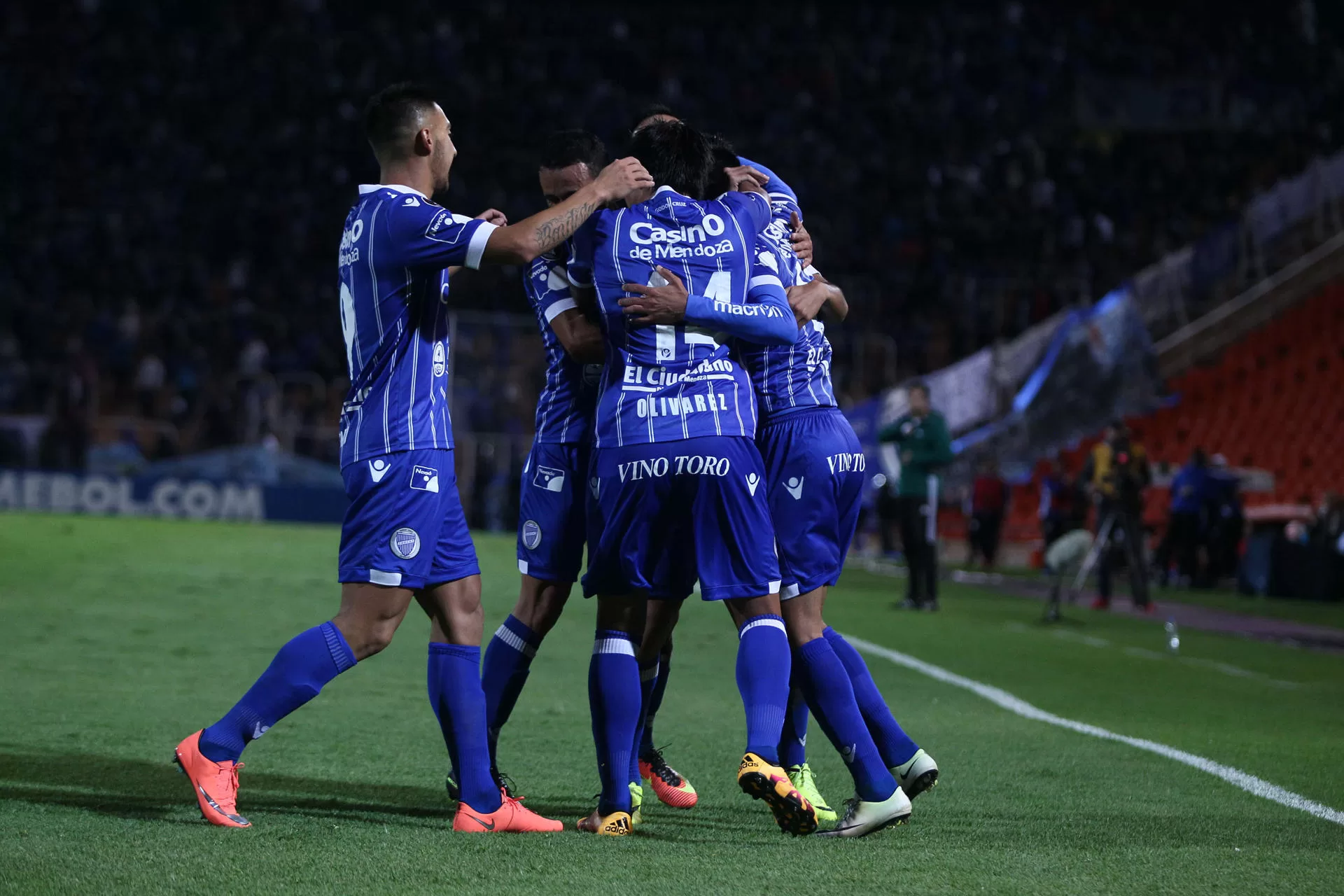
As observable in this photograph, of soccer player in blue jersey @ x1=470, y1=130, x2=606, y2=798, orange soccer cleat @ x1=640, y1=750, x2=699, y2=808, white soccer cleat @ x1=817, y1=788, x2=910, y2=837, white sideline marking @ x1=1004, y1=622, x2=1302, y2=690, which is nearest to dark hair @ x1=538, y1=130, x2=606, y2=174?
soccer player in blue jersey @ x1=470, y1=130, x2=606, y2=798

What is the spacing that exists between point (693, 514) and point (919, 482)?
33.1ft

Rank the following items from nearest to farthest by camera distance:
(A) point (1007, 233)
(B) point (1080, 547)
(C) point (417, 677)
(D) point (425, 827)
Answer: (D) point (425, 827)
(C) point (417, 677)
(B) point (1080, 547)
(A) point (1007, 233)

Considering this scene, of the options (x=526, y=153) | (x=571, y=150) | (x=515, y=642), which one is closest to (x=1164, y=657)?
(x=515, y=642)

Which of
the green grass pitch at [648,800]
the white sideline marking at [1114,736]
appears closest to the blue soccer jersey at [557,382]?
the green grass pitch at [648,800]

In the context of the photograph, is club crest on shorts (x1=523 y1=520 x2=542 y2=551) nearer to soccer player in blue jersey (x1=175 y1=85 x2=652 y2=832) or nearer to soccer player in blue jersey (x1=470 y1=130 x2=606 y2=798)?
soccer player in blue jersey (x1=470 y1=130 x2=606 y2=798)

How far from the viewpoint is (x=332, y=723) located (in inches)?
257

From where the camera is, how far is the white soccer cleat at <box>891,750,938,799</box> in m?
4.66

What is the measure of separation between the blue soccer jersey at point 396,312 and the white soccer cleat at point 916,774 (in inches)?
69.1

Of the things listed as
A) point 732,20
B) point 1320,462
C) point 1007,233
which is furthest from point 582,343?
point 732,20

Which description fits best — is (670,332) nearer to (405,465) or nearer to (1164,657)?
(405,465)

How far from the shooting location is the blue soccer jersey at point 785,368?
4977mm

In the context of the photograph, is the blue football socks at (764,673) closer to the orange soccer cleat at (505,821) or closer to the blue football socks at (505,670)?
the orange soccer cleat at (505,821)

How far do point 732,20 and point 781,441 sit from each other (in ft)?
108

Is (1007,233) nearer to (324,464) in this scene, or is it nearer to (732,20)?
(732,20)
